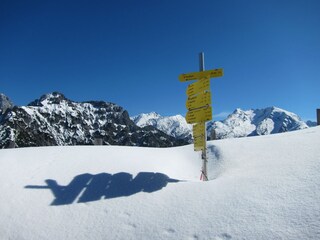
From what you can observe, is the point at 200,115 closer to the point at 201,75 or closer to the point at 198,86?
the point at 198,86

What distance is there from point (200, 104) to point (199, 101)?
0.10 metres

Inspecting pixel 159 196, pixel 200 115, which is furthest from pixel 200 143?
pixel 159 196

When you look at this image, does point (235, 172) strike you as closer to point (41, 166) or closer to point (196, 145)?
point (196, 145)

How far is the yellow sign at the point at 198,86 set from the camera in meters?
9.15

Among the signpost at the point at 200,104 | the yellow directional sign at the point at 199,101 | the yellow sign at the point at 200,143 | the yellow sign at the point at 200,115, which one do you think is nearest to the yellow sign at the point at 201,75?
the signpost at the point at 200,104

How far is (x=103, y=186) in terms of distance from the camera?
8211 mm

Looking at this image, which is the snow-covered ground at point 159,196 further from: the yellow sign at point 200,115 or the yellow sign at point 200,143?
the yellow sign at point 200,115

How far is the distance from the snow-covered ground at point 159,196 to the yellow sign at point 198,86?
2555 mm

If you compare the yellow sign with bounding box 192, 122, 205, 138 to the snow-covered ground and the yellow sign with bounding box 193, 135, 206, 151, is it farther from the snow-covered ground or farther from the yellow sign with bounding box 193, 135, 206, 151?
the snow-covered ground

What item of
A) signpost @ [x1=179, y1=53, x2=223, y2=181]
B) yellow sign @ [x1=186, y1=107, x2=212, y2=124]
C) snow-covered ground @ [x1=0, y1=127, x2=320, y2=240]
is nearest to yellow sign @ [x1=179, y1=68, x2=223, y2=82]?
signpost @ [x1=179, y1=53, x2=223, y2=181]

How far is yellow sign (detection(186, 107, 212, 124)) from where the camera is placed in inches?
358

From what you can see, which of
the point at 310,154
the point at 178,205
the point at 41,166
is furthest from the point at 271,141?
the point at 41,166

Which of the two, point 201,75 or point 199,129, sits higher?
point 201,75

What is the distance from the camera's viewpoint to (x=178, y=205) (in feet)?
22.2
